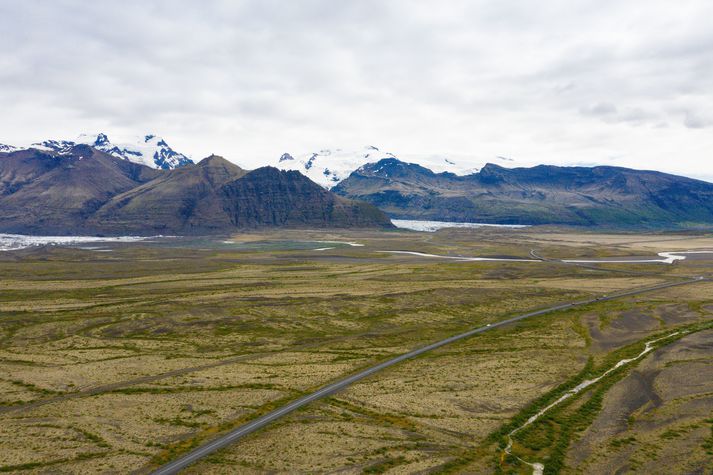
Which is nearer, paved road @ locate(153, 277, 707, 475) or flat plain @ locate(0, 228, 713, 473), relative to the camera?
paved road @ locate(153, 277, 707, 475)

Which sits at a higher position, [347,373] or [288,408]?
[347,373]

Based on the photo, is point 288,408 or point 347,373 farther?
point 347,373

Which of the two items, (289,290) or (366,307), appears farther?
(289,290)

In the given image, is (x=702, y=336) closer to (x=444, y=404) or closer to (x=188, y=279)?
A: (x=444, y=404)

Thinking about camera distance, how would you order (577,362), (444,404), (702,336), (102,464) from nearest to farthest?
(102,464) → (444,404) → (577,362) → (702,336)

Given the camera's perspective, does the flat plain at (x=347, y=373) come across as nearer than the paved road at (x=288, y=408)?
No

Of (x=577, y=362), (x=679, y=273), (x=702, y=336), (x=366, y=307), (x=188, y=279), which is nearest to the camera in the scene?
(x=577, y=362)

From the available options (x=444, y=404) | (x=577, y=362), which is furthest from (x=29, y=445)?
(x=577, y=362)
